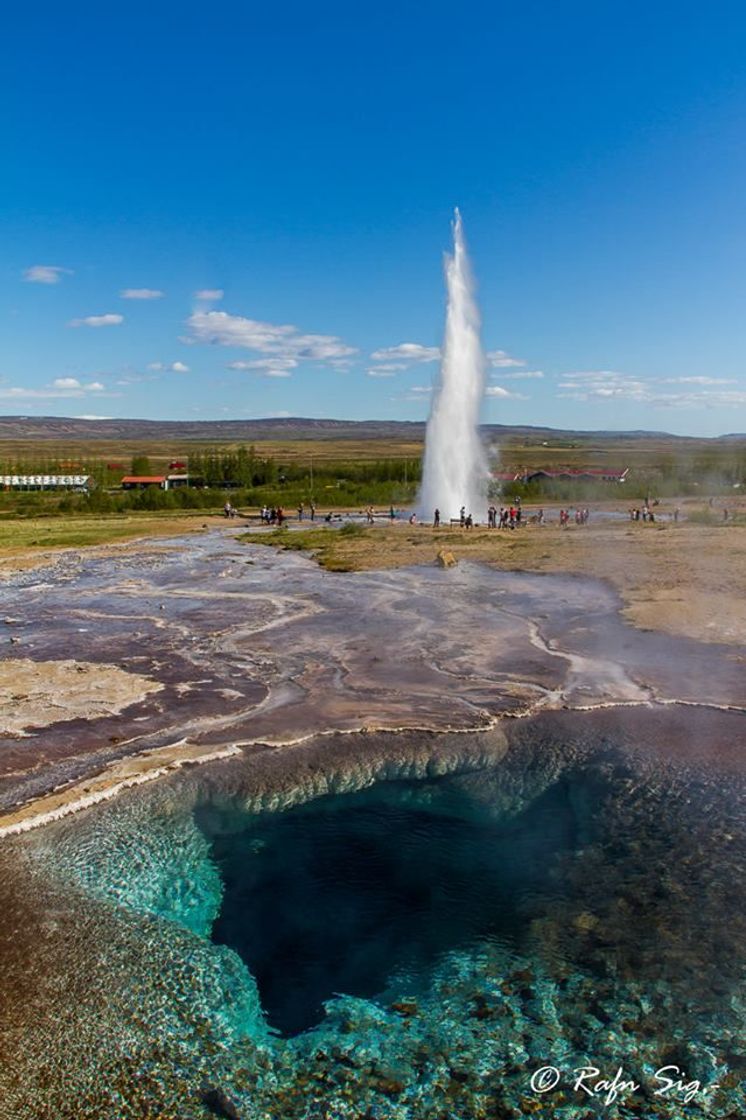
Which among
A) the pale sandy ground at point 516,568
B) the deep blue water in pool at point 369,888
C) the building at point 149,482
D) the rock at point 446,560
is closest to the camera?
the deep blue water in pool at point 369,888

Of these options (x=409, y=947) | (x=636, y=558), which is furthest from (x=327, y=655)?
(x=636, y=558)

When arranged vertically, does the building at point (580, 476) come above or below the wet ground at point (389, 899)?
above

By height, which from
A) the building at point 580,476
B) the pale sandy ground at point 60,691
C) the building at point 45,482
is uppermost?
the building at point 580,476

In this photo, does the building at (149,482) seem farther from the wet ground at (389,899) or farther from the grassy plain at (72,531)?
the wet ground at (389,899)

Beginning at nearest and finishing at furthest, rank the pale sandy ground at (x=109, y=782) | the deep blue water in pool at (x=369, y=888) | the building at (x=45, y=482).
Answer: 1. the deep blue water in pool at (x=369, y=888)
2. the pale sandy ground at (x=109, y=782)
3. the building at (x=45, y=482)

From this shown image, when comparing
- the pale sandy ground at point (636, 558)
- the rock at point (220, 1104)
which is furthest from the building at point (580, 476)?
the rock at point (220, 1104)

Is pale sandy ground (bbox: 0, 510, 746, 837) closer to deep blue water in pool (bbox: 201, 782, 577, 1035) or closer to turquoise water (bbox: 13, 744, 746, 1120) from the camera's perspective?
turquoise water (bbox: 13, 744, 746, 1120)

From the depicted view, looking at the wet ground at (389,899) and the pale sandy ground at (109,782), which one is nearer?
the wet ground at (389,899)
